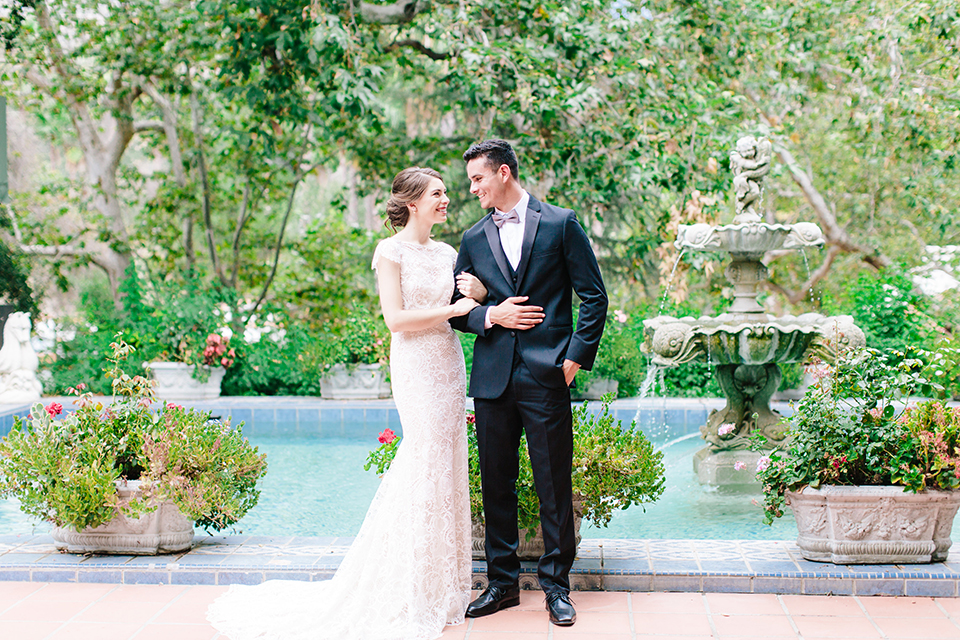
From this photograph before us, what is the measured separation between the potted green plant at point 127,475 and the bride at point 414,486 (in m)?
0.52

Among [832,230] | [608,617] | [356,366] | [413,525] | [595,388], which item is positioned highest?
[832,230]

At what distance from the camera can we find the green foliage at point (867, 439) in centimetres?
321

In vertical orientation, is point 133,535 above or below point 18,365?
above

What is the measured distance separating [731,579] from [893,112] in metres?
6.79

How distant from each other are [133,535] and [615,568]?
6.27 ft

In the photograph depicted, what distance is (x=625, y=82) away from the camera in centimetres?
696

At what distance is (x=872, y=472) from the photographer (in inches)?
128

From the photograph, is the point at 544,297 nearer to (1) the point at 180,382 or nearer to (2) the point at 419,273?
(2) the point at 419,273

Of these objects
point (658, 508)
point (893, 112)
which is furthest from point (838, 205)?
point (658, 508)

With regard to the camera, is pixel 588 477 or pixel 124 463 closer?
pixel 588 477

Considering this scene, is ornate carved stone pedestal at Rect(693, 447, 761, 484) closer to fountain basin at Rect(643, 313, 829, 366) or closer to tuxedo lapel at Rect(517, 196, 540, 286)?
fountain basin at Rect(643, 313, 829, 366)

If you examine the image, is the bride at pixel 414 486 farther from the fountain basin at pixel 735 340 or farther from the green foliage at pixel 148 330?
the green foliage at pixel 148 330

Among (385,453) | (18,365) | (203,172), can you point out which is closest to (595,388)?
(385,453)

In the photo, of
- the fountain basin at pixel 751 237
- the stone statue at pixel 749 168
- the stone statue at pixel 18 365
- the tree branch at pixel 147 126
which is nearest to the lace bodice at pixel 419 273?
the fountain basin at pixel 751 237
